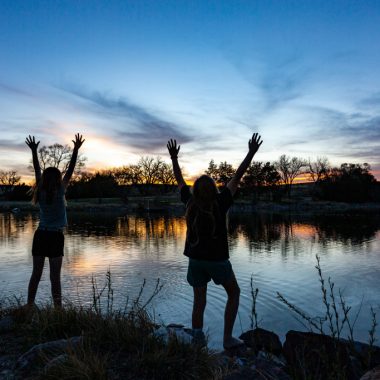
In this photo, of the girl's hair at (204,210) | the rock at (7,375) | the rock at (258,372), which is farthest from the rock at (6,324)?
the rock at (258,372)

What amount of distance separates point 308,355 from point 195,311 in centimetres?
146

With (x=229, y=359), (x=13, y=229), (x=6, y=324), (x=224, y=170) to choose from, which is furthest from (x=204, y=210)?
(x=224, y=170)

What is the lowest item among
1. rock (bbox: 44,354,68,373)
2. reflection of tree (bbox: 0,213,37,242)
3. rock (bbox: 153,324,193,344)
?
reflection of tree (bbox: 0,213,37,242)

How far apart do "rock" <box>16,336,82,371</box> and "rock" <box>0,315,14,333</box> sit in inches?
40.8

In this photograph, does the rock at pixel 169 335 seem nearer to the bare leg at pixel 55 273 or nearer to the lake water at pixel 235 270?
the lake water at pixel 235 270

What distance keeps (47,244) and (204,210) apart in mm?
2205

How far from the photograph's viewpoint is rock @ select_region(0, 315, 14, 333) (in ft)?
14.4

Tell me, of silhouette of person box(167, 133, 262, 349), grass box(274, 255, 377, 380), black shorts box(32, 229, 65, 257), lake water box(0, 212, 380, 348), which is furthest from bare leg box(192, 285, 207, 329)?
black shorts box(32, 229, 65, 257)

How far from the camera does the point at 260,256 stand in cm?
1471

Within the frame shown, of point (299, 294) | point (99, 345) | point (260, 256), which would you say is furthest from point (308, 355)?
point (260, 256)

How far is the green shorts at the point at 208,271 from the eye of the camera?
4383 millimetres

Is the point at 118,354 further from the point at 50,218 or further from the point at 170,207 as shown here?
the point at 170,207

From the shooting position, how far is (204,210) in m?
4.34

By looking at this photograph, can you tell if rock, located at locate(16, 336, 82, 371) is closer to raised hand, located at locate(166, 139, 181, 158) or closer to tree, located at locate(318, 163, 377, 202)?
raised hand, located at locate(166, 139, 181, 158)
